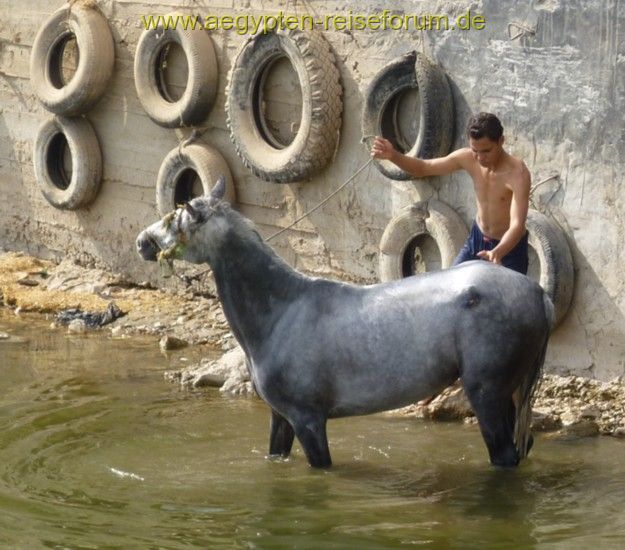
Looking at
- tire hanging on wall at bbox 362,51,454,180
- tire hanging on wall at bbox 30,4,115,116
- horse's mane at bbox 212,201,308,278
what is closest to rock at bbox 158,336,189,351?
tire hanging on wall at bbox 362,51,454,180

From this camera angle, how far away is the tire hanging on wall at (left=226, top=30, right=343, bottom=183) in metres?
12.3

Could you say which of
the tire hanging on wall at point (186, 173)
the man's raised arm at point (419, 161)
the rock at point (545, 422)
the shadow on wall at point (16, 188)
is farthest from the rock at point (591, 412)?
the shadow on wall at point (16, 188)

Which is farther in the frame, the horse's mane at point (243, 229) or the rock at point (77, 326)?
the rock at point (77, 326)

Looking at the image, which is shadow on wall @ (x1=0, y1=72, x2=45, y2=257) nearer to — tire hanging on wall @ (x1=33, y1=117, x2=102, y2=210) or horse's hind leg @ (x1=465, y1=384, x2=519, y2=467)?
tire hanging on wall @ (x1=33, y1=117, x2=102, y2=210)

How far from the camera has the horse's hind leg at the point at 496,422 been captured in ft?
29.7

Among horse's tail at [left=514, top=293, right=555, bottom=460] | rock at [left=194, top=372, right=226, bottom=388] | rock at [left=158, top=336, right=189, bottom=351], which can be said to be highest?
horse's tail at [left=514, top=293, right=555, bottom=460]

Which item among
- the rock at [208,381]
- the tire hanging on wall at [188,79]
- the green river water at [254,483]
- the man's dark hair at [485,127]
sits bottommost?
the green river water at [254,483]

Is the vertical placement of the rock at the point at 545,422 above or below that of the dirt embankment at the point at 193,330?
below

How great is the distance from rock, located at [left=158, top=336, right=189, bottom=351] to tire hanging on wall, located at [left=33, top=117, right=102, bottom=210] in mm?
2277

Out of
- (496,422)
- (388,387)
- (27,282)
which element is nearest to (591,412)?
(496,422)

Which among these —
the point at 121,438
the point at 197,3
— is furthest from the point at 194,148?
the point at 121,438

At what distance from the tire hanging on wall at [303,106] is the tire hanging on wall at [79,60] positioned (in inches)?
67.1

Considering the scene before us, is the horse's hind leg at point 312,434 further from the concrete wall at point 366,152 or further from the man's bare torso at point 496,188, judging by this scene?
the concrete wall at point 366,152

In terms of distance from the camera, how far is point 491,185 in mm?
9734
